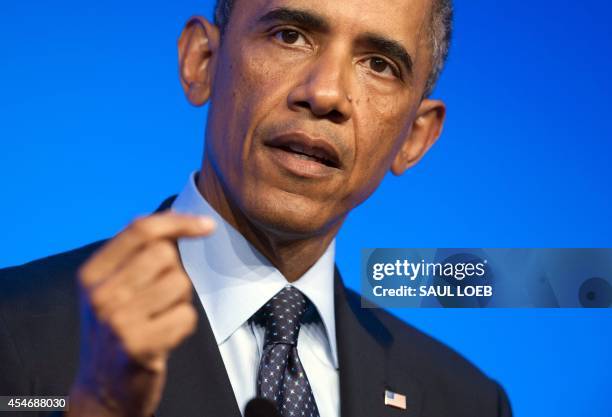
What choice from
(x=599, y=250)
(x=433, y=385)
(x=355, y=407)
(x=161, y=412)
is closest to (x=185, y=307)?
(x=161, y=412)

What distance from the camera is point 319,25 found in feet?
4.64

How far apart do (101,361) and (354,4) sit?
0.78 metres

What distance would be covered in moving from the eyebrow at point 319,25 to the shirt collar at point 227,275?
0.32m

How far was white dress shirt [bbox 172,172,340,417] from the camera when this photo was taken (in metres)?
1.44

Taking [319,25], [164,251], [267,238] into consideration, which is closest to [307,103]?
[319,25]

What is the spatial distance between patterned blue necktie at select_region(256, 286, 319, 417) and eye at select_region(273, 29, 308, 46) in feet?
1.30

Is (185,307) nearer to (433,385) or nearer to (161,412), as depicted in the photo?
(161,412)

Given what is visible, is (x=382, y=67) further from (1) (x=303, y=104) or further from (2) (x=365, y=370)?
(2) (x=365, y=370)

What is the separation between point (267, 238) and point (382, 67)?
335 mm

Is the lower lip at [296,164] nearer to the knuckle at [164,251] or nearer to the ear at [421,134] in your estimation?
the ear at [421,134]

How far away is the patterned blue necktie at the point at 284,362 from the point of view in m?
1.39

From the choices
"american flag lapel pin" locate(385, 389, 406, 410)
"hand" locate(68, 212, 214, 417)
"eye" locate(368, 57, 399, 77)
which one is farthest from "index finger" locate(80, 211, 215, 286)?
"american flag lapel pin" locate(385, 389, 406, 410)

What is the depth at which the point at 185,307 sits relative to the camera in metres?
0.79

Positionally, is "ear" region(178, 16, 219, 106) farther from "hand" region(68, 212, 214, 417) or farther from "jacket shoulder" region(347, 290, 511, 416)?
"hand" region(68, 212, 214, 417)
